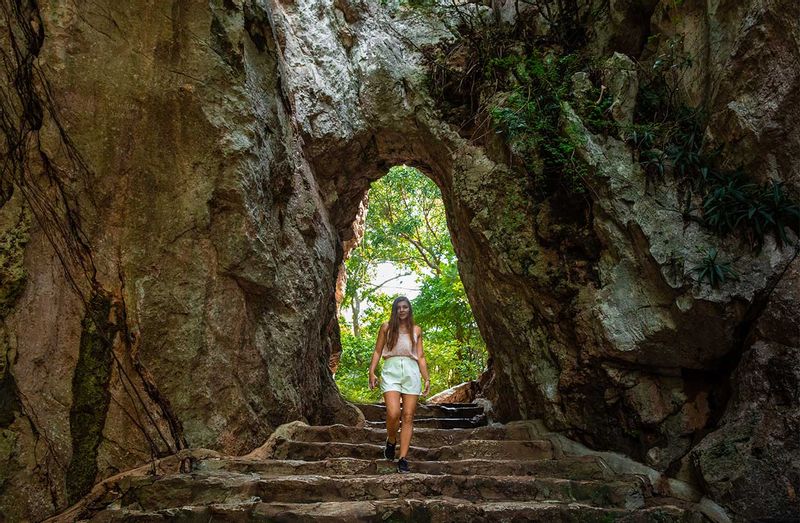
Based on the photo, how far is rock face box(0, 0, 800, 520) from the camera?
380 centimetres

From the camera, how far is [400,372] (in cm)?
434

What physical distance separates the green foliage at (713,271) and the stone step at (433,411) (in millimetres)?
4554

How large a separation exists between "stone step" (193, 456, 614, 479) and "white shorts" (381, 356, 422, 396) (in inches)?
24.8

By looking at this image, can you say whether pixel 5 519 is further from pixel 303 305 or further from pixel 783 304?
pixel 783 304

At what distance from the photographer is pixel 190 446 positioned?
14.2 feet

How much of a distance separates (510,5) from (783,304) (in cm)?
582

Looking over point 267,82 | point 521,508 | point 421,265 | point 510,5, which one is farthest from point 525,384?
point 421,265

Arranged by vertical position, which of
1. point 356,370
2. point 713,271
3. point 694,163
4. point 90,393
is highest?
point 694,163

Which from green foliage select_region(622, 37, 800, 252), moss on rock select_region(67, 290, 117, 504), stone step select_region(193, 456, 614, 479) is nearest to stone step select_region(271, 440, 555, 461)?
stone step select_region(193, 456, 614, 479)

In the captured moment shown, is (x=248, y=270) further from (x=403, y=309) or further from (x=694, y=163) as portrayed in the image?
(x=694, y=163)

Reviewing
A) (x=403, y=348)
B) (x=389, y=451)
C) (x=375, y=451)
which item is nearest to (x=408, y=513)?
(x=389, y=451)

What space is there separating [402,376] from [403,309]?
0.60m

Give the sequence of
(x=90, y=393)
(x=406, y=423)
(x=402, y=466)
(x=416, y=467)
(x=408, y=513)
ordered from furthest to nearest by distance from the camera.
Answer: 1. (x=416, y=467)
2. (x=406, y=423)
3. (x=402, y=466)
4. (x=90, y=393)
5. (x=408, y=513)

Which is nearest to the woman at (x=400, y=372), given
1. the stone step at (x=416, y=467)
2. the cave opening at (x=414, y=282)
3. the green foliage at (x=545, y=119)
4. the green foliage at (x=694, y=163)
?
the stone step at (x=416, y=467)
